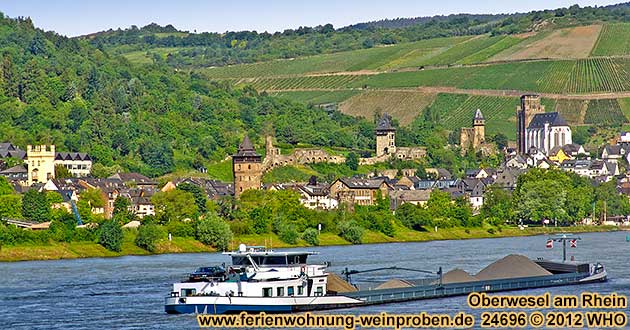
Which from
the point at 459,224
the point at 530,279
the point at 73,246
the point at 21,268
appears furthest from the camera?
the point at 459,224

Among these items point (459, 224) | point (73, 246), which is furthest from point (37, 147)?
point (73, 246)

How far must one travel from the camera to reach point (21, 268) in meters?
89.9

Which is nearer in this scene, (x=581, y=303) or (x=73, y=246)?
(x=581, y=303)

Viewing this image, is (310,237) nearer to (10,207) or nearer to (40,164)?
(10,207)

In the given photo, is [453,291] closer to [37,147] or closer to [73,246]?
[73,246]

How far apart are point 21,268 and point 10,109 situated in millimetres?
105415

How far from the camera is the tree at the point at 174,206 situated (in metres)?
119

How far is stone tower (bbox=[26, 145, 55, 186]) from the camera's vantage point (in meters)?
152

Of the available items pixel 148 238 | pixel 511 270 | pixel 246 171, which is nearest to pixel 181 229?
pixel 148 238

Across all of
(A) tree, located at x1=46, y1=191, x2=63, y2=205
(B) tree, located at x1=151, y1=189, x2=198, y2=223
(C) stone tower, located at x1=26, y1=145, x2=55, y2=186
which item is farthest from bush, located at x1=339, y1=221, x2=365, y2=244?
(C) stone tower, located at x1=26, y1=145, x2=55, y2=186

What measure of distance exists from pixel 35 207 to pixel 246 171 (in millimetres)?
39712

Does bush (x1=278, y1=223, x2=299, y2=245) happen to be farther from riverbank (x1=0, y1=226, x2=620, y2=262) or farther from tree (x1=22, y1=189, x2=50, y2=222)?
tree (x1=22, y1=189, x2=50, y2=222)

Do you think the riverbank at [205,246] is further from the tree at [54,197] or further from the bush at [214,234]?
the tree at [54,197]

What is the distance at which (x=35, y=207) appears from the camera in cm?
11444
